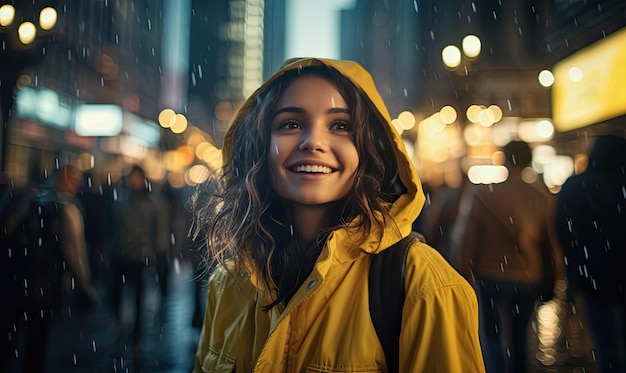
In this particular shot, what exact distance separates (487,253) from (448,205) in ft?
7.96

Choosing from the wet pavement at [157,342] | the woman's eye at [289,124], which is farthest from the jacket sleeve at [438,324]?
the wet pavement at [157,342]

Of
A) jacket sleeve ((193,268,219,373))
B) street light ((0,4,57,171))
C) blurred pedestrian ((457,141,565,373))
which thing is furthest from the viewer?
street light ((0,4,57,171))

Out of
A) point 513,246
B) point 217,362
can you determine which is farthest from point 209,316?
point 513,246

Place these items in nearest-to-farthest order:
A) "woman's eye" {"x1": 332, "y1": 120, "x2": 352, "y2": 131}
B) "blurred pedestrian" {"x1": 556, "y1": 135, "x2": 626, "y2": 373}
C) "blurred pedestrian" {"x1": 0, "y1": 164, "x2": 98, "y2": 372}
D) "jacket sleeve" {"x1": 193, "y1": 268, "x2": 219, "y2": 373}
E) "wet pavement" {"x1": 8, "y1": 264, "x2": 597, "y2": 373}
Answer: "woman's eye" {"x1": 332, "y1": 120, "x2": 352, "y2": 131} → "jacket sleeve" {"x1": 193, "y1": 268, "x2": 219, "y2": 373} → "blurred pedestrian" {"x1": 556, "y1": 135, "x2": 626, "y2": 373} → "blurred pedestrian" {"x1": 0, "y1": 164, "x2": 98, "y2": 372} → "wet pavement" {"x1": 8, "y1": 264, "x2": 597, "y2": 373}

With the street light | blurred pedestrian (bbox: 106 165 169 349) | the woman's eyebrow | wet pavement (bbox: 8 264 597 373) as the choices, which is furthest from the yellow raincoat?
the street light

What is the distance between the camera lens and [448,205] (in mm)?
7445

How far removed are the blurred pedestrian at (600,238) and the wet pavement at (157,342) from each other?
1.52m

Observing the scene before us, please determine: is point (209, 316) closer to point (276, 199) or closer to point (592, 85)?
point (276, 199)

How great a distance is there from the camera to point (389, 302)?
6.43ft

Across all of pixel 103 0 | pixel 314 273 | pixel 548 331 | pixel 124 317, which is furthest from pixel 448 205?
pixel 103 0

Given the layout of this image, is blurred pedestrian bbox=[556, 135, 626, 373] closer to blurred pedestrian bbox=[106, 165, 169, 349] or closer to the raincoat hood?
the raincoat hood

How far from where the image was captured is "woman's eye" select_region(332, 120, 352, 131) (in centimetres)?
226

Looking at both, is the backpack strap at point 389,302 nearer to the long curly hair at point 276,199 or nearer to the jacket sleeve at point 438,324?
the jacket sleeve at point 438,324

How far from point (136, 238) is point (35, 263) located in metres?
2.34
